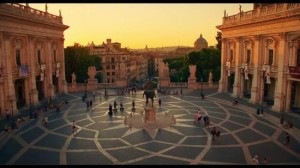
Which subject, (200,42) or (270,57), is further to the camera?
(200,42)

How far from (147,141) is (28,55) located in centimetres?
2420

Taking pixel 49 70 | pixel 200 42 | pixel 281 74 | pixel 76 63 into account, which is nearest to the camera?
pixel 281 74

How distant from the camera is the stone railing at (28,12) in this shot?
33519 mm

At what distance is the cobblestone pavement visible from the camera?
20562 millimetres

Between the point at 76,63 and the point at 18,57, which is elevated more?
the point at 18,57

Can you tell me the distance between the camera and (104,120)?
32125 mm

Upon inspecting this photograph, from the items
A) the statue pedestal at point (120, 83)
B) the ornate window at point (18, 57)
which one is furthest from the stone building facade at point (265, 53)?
the ornate window at point (18, 57)

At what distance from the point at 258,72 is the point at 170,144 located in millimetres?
23116

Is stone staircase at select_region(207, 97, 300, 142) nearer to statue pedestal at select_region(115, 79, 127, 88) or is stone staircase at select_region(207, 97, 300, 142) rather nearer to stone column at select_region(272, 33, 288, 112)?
stone column at select_region(272, 33, 288, 112)

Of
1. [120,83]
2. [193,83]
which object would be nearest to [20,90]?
[120,83]

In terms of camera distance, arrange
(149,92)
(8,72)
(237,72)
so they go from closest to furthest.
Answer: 1. (149,92)
2. (8,72)
3. (237,72)

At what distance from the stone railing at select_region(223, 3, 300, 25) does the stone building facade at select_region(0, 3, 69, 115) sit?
30.6 metres

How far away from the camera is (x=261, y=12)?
39.5 meters

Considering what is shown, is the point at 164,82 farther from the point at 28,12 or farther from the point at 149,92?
the point at 28,12
